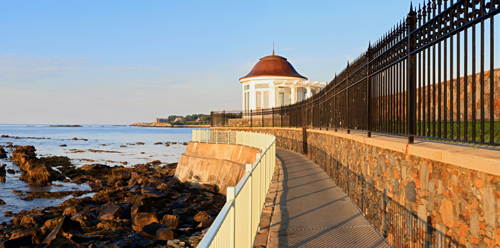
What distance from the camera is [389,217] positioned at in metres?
5.77

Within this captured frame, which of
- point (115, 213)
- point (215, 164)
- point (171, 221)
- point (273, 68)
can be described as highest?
point (273, 68)

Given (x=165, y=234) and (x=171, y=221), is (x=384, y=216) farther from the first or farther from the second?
(x=171, y=221)

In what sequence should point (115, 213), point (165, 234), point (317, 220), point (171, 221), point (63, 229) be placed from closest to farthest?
point (317, 220)
point (165, 234)
point (63, 229)
point (171, 221)
point (115, 213)

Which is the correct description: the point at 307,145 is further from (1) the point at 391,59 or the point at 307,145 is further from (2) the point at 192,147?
(1) the point at 391,59

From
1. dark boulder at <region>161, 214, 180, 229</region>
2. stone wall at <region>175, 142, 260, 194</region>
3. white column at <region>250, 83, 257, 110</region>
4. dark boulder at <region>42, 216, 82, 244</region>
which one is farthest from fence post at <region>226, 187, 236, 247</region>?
white column at <region>250, 83, 257, 110</region>

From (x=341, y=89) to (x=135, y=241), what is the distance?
325 inches

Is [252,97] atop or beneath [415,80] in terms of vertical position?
atop

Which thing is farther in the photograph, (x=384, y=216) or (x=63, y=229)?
(x=63, y=229)

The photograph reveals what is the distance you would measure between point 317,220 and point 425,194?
9.57 ft

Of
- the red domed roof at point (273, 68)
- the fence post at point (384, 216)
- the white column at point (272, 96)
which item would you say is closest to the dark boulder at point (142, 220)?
the fence post at point (384, 216)

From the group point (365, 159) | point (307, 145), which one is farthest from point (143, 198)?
point (365, 159)

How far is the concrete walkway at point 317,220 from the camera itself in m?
5.78

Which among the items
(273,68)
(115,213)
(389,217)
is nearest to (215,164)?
(115,213)

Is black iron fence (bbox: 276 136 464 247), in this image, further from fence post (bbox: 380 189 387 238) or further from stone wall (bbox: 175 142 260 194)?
stone wall (bbox: 175 142 260 194)
